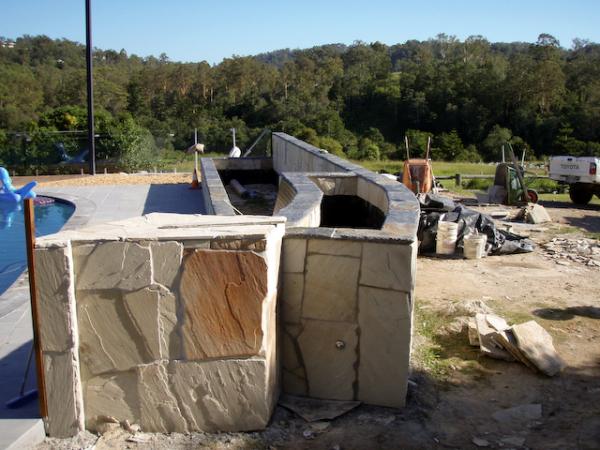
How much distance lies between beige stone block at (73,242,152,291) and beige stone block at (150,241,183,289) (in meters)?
0.03

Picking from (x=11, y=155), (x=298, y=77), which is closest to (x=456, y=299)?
(x=11, y=155)

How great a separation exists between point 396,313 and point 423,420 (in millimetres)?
653

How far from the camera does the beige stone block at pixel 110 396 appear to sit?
3.16 meters

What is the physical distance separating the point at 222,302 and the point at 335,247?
0.75 meters

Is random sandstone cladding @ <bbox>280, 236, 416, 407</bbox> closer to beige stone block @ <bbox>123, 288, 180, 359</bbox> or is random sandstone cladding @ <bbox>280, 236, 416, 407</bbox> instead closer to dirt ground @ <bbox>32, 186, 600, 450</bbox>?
dirt ground @ <bbox>32, 186, 600, 450</bbox>

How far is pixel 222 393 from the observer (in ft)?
10.5

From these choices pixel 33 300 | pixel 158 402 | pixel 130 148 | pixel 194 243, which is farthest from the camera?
pixel 130 148

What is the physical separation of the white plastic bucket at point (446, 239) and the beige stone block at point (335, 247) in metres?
6.20

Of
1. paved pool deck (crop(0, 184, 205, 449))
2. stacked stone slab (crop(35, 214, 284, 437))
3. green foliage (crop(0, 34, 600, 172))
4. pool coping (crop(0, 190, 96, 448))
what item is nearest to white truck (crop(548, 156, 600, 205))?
paved pool deck (crop(0, 184, 205, 449))

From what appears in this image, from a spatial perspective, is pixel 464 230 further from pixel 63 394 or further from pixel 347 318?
pixel 63 394

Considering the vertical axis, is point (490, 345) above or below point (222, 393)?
below

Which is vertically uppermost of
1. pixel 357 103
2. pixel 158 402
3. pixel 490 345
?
pixel 357 103

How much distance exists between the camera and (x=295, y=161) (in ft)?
36.1

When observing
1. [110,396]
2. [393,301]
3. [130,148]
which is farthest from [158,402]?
[130,148]
